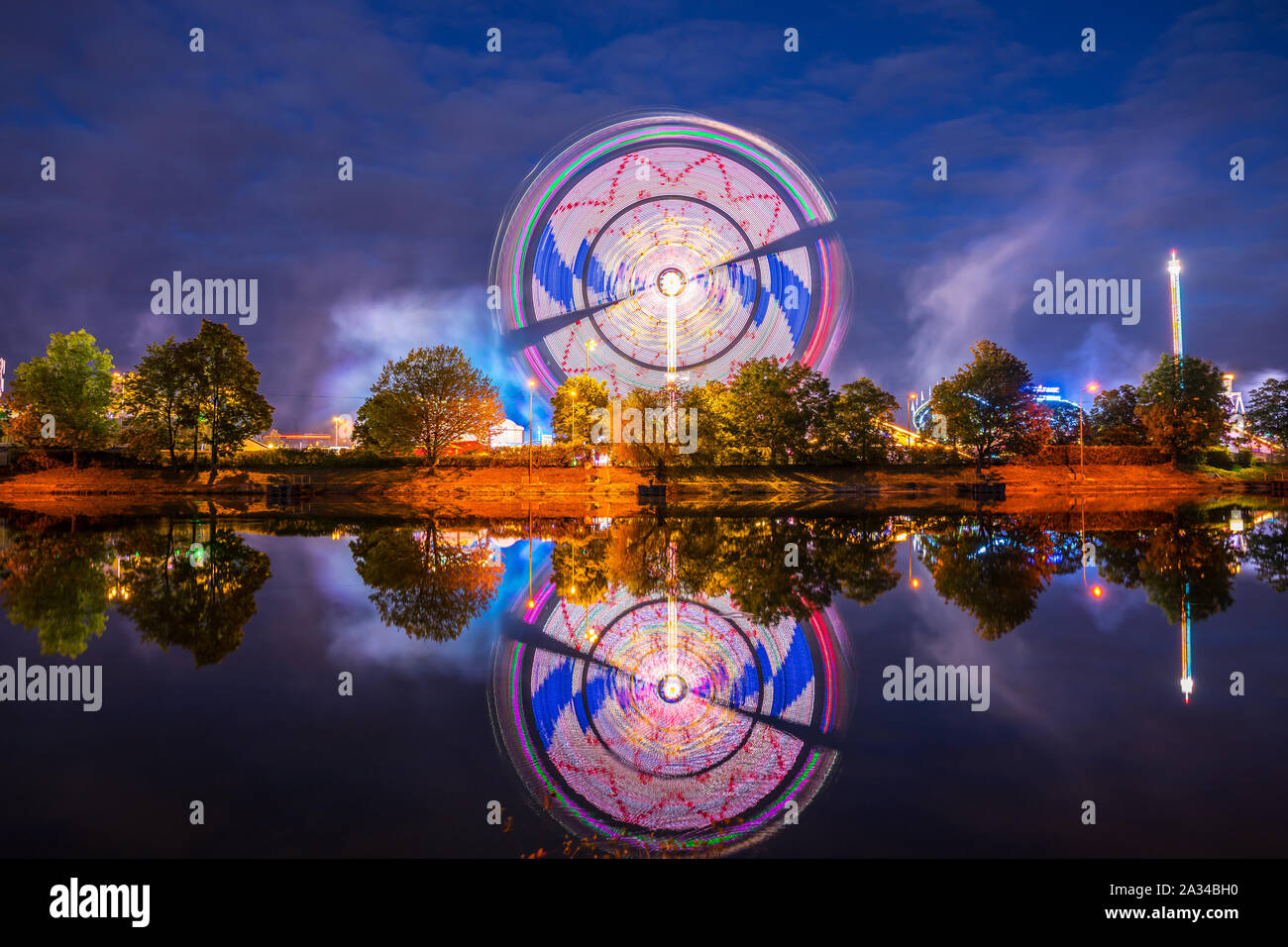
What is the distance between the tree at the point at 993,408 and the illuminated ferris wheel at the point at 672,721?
55388 millimetres

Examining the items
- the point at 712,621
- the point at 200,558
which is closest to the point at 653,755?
the point at 712,621

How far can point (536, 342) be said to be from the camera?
4434cm

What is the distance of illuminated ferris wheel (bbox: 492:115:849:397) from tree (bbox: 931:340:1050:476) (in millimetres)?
21607

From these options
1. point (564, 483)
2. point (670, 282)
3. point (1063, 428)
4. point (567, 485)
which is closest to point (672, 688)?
point (670, 282)

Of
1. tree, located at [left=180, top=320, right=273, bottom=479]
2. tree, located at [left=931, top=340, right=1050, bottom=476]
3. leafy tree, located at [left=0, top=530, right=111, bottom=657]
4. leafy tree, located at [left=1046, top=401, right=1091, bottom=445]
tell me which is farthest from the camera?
leafy tree, located at [left=1046, top=401, right=1091, bottom=445]

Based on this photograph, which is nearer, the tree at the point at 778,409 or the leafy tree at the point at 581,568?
the leafy tree at the point at 581,568

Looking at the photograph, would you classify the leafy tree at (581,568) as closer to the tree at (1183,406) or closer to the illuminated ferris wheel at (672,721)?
the illuminated ferris wheel at (672,721)

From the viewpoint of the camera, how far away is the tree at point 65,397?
54.2 meters

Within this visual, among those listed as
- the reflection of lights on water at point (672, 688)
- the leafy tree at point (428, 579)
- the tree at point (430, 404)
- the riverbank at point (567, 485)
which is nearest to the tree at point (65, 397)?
the riverbank at point (567, 485)

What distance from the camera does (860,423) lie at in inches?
2249

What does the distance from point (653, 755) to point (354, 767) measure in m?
1.86

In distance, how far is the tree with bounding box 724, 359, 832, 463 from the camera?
183 ft

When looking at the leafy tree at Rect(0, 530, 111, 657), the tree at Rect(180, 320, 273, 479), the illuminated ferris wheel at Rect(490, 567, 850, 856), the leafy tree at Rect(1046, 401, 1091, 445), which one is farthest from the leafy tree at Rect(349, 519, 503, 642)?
the leafy tree at Rect(1046, 401, 1091, 445)

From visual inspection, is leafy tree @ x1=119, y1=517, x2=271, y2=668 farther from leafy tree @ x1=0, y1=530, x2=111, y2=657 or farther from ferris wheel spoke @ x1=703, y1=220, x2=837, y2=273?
ferris wheel spoke @ x1=703, y1=220, x2=837, y2=273
